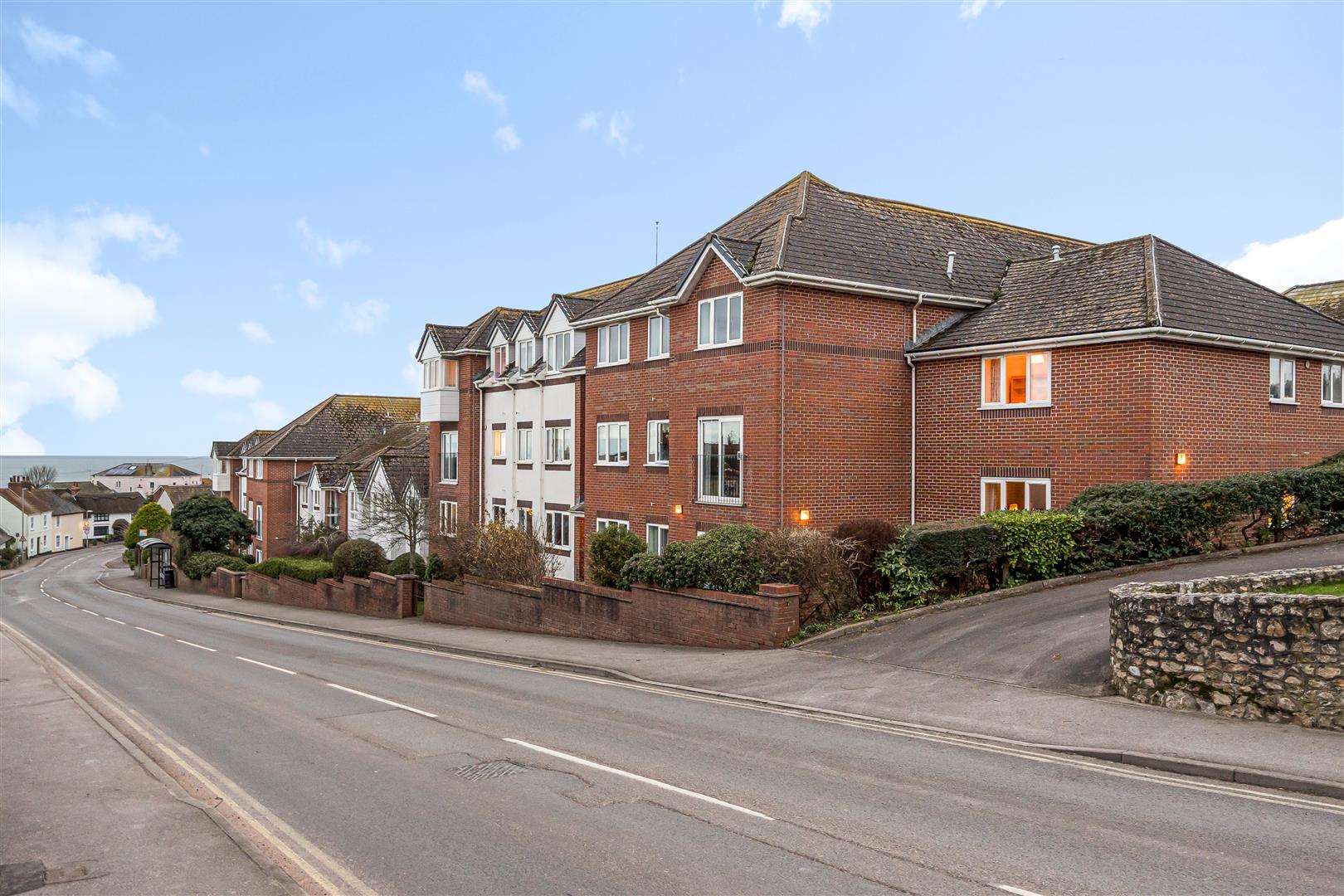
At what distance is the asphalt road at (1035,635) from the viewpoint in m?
13.8

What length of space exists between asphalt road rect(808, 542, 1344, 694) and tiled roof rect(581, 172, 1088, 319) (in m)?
9.53

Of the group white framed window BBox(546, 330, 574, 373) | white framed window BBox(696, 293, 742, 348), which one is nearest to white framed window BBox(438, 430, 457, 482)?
white framed window BBox(546, 330, 574, 373)

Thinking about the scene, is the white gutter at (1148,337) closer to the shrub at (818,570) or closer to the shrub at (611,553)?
the shrub at (818,570)

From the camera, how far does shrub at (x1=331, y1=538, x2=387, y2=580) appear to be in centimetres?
4034

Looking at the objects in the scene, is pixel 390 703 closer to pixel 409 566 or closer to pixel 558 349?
pixel 558 349

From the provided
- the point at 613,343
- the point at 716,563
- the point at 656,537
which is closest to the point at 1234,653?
the point at 716,563

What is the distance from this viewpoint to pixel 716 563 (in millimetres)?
19406

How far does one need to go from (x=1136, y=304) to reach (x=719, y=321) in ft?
32.0

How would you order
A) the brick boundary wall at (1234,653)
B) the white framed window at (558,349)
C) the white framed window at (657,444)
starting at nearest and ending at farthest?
the brick boundary wall at (1234,653), the white framed window at (657,444), the white framed window at (558,349)

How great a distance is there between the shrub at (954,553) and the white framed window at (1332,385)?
12470 mm

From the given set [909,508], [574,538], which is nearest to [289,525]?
[574,538]

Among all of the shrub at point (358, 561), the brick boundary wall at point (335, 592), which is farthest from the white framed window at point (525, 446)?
the shrub at point (358, 561)

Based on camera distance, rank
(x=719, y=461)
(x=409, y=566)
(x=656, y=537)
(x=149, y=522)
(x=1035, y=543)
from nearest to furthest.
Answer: (x=1035, y=543) < (x=719, y=461) < (x=656, y=537) < (x=409, y=566) < (x=149, y=522)

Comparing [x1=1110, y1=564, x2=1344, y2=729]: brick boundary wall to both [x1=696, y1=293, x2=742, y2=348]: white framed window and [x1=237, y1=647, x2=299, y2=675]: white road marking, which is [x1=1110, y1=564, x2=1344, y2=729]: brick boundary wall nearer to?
[x1=696, y1=293, x2=742, y2=348]: white framed window
